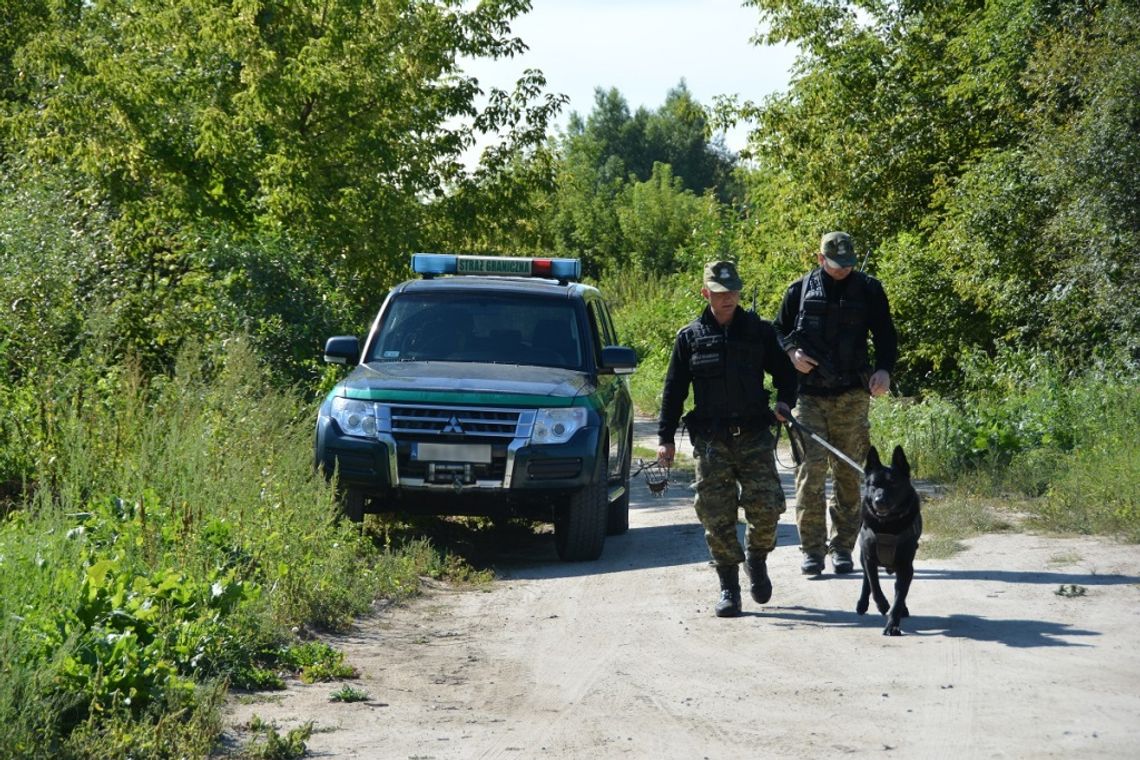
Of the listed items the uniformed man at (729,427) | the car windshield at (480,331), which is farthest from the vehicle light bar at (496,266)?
the uniformed man at (729,427)

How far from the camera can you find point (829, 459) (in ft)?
29.6

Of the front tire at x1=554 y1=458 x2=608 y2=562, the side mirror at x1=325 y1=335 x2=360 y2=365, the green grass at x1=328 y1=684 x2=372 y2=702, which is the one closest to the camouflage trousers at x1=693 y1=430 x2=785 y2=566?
the front tire at x1=554 y1=458 x2=608 y2=562

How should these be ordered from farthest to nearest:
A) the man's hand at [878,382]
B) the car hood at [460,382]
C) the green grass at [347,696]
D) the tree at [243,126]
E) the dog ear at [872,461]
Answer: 1. the tree at [243,126]
2. the car hood at [460,382]
3. the man's hand at [878,382]
4. the dog ear at [872,461]
5. the green grass at [347,696]

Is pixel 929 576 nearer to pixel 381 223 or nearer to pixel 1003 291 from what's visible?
pixel 1003 291

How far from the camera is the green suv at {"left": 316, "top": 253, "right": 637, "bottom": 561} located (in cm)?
973

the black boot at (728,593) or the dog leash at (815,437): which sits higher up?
the dog leash at (815,437)

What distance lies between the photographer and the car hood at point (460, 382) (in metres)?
9.81

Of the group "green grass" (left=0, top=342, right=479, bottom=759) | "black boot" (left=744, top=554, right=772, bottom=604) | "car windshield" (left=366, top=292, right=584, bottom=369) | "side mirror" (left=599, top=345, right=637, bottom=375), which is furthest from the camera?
"car windshield" (left=366, top=292, right=584, bottom=369)

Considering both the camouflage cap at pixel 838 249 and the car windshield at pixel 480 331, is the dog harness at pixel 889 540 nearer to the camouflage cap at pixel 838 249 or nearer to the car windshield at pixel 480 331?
the camouflage cap at pixel 838 249

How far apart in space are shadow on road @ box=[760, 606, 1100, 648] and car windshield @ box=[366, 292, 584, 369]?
339 cm

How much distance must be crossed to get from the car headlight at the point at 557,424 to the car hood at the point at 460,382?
104 millimetres

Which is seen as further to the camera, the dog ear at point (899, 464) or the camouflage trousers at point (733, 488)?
the camouflage trousers at point (733, 488)

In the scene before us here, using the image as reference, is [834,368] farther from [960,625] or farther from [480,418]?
[480,418]

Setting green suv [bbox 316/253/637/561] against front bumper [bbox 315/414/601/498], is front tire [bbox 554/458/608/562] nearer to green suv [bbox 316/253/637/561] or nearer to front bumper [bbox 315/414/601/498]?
green suv [bbox 316/253/637/561]
